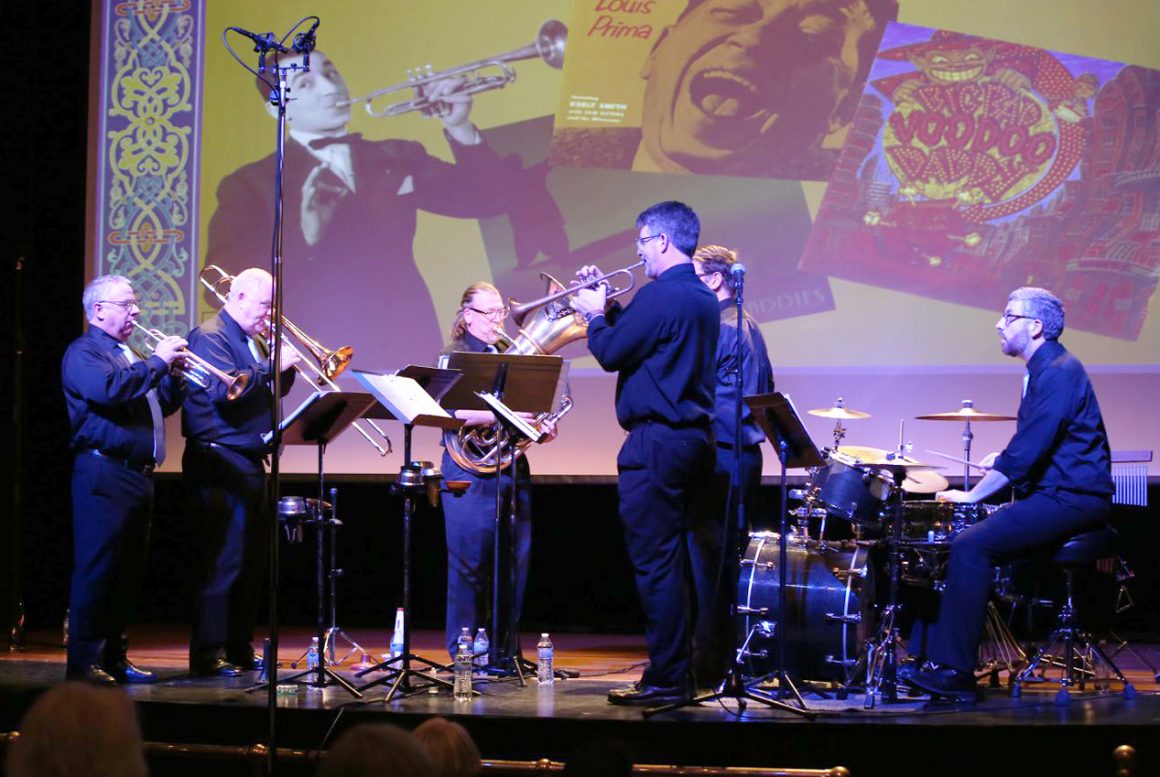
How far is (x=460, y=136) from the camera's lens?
877cm

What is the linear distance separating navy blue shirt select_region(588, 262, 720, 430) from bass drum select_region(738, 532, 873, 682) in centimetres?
135

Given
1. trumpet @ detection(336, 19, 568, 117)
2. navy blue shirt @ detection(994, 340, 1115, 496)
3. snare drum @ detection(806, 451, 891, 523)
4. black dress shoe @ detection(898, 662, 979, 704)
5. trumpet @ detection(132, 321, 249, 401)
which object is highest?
trumpet @ detection(336, 19, 568, 117)

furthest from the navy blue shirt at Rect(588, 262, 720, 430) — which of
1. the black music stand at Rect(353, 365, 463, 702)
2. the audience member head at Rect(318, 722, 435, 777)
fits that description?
the audience member head at Rect(318, 722, 435, 777)

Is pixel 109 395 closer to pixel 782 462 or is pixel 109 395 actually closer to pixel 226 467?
pixel 226 467

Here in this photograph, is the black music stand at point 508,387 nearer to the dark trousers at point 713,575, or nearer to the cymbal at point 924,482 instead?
the dark trousers at point 713,575

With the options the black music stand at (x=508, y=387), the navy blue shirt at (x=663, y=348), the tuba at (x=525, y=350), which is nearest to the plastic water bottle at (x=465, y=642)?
the black music stand at (x=508, y=387)

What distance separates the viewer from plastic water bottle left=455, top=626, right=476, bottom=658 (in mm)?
6089

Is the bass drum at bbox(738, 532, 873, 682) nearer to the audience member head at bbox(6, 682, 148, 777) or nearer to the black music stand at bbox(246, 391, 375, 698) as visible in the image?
the black music stand at bbox(246, 391, 375, 698)

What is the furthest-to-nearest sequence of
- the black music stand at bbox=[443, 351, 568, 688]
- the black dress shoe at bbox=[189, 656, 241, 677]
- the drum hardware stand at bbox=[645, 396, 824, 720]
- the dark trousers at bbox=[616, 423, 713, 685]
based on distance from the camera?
the black dress shoe at bbox=[189, 656, 241, 677]
the black music stand at bbox=[443, 351, 568, 688]
the dark trousers at bbox=[616, 423, 713, 685]
the drum hardware stand at bbox=[645, 396, 824, 720]

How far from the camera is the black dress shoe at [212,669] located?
625cm

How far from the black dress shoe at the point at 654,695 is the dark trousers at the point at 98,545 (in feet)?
7.96

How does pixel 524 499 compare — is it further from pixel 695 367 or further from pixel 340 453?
pixel 340 453

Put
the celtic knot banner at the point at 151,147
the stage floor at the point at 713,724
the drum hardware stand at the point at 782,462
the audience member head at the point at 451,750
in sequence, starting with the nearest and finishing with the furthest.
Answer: the audience member head at the point at 451,750
the stage floor at the point at 713,724
the drum hardware stand at the point at 782,462
the celtic knot banner at the point at 151,147

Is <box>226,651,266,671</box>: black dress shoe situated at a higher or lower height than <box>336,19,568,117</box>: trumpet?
Result: lower
